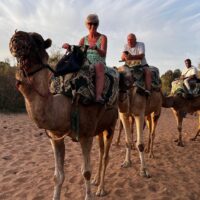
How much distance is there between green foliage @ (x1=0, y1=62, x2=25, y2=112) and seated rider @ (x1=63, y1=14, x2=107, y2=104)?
1270 centimetres

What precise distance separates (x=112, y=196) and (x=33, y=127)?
7618 millimetres

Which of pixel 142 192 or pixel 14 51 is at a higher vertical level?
pixel 14 51

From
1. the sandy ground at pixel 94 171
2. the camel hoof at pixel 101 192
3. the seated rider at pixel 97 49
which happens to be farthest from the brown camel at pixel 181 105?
the seated rider at pixel 97 49

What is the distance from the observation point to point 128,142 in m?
7.61

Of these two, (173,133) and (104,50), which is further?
(173,133)

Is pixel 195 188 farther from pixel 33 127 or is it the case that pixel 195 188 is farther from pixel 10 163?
pixel 33 127

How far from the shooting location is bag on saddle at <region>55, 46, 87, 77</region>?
15.1 feet

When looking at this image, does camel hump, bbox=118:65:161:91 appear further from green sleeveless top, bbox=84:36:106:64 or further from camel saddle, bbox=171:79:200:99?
camel saddle, bbox=171:79:200:99

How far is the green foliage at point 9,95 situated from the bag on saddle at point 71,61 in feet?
42.7

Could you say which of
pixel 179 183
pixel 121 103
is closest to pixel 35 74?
pixel 121 103

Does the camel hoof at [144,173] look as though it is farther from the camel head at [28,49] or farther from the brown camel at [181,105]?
the brown camel at [181,105]

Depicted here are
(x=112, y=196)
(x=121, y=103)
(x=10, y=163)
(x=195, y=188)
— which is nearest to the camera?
(x=112, y=196)

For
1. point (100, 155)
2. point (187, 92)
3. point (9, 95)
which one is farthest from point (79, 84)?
point (9, 95)

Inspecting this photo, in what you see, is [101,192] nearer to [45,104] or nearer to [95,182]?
[95,182]
